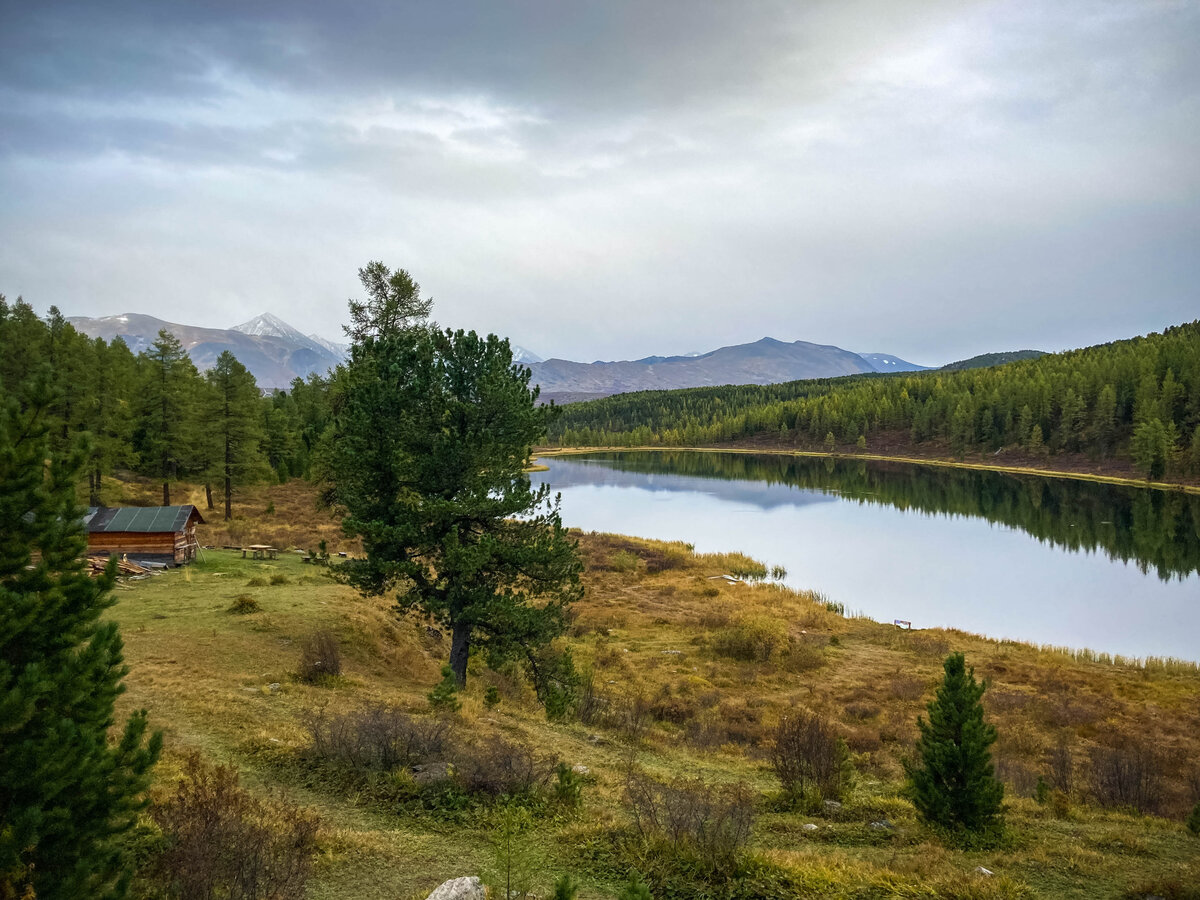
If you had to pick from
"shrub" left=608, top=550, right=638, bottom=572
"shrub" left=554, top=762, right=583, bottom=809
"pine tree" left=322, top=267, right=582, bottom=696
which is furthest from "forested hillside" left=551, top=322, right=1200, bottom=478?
"shrub" left=554, top=762, right=583, bottom=809

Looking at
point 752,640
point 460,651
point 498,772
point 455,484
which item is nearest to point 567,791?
point 498,772

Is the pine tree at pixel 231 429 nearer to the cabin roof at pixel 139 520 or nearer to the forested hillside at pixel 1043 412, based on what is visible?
the cabin roof at pixel 139 520

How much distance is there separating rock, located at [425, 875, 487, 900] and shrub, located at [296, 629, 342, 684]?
33.9ft

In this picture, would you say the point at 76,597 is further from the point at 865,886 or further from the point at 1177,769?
→ the point at 1177,769

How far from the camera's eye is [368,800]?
10.3 metres

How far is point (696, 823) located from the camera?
9164 mm

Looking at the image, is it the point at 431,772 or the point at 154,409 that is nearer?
the point at 431,772

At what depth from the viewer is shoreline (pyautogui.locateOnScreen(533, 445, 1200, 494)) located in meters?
87.2

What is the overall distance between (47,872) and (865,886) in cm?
849

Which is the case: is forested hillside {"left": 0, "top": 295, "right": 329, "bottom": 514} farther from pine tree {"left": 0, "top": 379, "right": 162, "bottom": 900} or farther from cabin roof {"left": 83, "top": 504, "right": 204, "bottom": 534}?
pine tree {"left": 0, "top": 379, "right": 162, "bottom": 900}

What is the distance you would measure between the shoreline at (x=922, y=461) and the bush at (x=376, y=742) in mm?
19285

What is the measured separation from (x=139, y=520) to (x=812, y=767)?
27.2m

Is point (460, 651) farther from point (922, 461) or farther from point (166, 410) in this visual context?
point (922, 461)

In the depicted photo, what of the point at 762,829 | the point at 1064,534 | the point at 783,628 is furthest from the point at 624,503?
the point at 762,829
